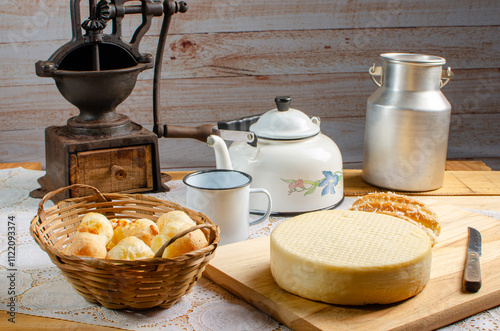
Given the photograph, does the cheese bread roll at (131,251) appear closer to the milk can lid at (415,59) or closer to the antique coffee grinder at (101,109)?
the antique coffee grinder at (101,109)

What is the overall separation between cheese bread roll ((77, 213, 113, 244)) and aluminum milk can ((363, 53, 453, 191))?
788 mm

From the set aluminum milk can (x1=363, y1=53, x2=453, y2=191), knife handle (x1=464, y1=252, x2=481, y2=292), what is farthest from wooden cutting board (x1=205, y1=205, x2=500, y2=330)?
aluminum milk can (x1=363, y1=53, x2=453, y2=191)

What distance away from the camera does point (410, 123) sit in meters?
1.45

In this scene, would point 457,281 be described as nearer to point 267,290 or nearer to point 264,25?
point 267,290

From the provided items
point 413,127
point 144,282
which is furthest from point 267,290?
point 413,127

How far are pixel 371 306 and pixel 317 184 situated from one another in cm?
45

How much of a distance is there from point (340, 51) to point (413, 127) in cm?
75

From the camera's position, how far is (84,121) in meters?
1.42

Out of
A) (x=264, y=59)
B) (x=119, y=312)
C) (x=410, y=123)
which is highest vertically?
Answer: (x=264, y=59)

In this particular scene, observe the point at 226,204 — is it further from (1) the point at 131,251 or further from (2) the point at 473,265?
(2) the point at 473,265

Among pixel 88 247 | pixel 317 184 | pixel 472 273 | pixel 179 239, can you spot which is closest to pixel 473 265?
pixel 472 273

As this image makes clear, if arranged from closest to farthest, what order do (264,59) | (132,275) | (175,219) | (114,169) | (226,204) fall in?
1. (132,275)
2. (175,219)
3. (226,204)
4. (114,169)
5. (264,59)

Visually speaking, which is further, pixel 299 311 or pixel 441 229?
pixel 441 229

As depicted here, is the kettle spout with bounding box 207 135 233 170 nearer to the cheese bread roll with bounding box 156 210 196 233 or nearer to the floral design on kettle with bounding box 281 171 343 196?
the floral design on kettle with bounding box 281 171 343 196
